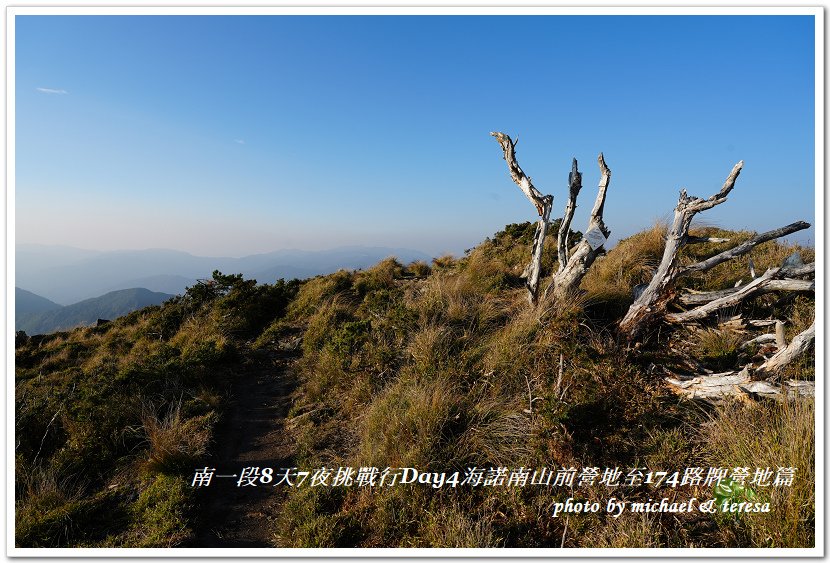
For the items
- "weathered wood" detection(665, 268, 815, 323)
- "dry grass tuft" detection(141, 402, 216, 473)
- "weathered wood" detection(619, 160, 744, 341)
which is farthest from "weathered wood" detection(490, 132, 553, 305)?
"dry grass tuft" detection(141, 402, 216, 473)

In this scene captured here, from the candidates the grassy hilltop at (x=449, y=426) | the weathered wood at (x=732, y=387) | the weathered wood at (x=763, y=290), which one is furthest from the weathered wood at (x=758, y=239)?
the weathered wood at (x=732, y=387)

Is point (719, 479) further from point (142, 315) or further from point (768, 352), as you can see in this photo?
point (142, 315)

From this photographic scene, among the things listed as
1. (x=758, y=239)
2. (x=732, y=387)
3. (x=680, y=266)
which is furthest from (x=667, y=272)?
(x=732, y=387)

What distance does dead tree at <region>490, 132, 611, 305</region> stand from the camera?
6434 millimetres

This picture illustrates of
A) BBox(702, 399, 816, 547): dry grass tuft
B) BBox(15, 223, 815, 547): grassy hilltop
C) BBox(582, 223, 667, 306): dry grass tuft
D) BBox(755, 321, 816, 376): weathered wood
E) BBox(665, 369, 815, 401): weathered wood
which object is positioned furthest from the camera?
BBox(582, 223, 667, 306): dry grass tuft

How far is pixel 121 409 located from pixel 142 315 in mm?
9151

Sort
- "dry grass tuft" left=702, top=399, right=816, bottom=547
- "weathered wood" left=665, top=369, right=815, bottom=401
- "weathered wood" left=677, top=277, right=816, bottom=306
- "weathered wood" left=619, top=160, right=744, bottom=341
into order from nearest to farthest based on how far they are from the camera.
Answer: "dry grass tuft" left=702, top=399, right=816, bottom=547 → "weathered wood" left=665, top=369, right=815, bottom=401 → "weathered wood" left=677, top=277, right=816, bottom=306 → "weathered wood" left=619, top=160, right=744, bottom=341

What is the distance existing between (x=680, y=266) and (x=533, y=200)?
8.36 ft

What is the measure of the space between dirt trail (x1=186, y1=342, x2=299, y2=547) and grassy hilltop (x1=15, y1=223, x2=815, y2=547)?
0.51 ft

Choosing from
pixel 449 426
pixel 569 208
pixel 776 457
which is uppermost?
pixel 569 208

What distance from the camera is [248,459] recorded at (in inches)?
190

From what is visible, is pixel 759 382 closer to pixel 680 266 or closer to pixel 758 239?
pixel 680 266

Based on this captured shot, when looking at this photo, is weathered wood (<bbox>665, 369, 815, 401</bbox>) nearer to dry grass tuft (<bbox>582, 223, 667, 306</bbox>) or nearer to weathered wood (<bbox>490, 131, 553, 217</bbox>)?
dry grass tuft (<bbox>582, 223, 667, 306</bbox>)

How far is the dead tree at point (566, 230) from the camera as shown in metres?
→ 6.43
